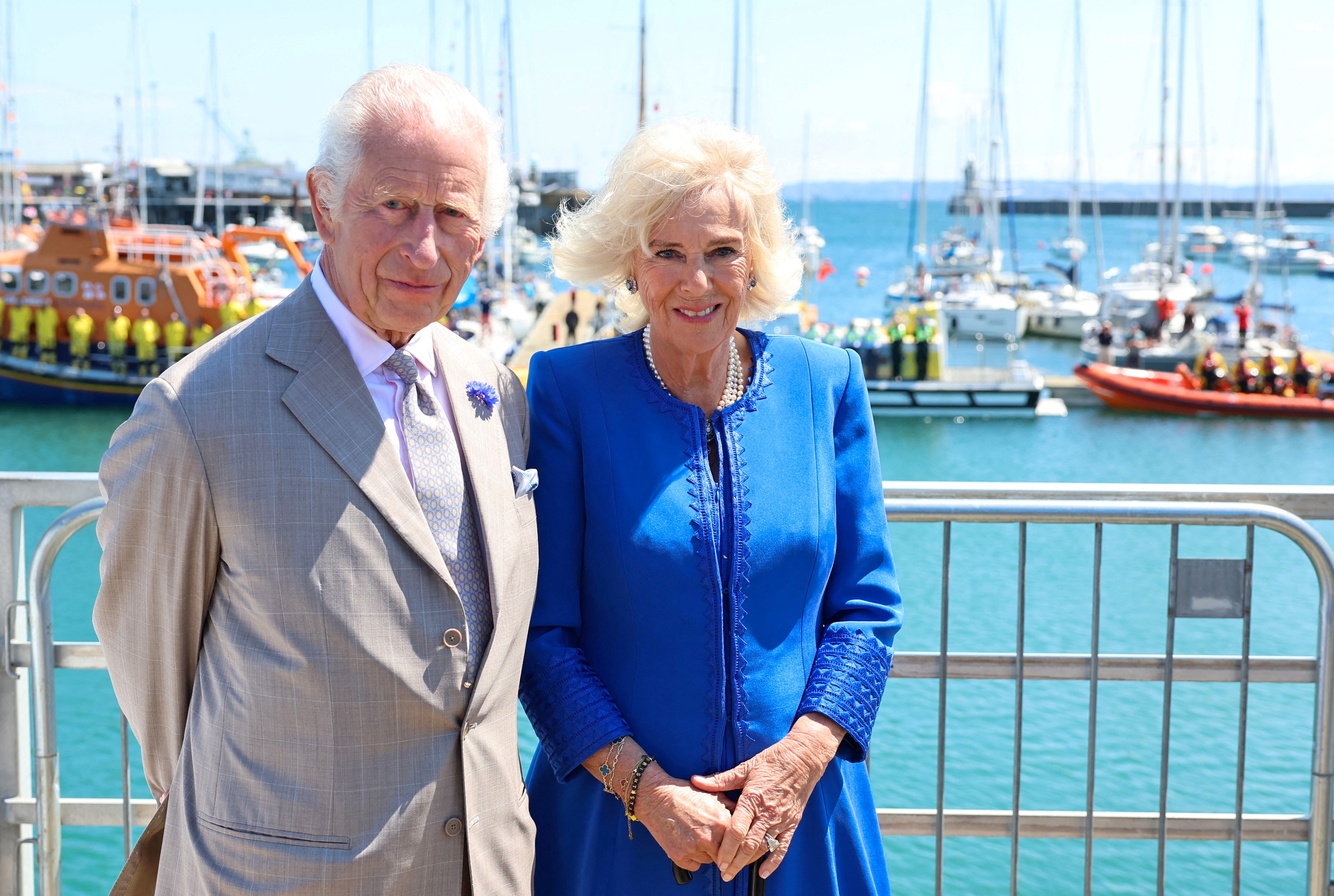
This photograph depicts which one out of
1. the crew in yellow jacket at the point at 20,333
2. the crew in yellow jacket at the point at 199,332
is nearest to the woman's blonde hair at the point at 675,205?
the crew in yellow jacket at the point at 199,332

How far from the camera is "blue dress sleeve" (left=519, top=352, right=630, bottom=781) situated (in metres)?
1.83

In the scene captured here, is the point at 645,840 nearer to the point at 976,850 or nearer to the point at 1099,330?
the point at 976,850

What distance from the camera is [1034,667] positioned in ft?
8.13

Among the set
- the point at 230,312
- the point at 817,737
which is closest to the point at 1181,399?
the point at 230,312

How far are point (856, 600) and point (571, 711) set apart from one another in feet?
1.75

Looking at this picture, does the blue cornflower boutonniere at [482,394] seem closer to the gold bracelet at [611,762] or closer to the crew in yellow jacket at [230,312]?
the gold bracelet at [611,762]

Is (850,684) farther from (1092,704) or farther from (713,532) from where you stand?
(1092,704)

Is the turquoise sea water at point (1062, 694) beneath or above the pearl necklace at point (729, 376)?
beneath

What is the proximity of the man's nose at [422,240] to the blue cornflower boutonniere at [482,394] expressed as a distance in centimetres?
25

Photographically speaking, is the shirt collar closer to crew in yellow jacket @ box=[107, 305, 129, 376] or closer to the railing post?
the railing post

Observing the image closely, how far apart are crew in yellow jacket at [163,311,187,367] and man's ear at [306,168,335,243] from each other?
82.6 feet

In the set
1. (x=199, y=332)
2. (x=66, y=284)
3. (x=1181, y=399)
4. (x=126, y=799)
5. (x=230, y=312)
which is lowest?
(x=1181, y=399)

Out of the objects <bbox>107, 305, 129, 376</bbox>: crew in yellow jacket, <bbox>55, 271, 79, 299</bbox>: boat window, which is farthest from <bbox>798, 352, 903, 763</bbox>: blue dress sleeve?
<bbox>55, 271, 79, 299</bbox>: boat window

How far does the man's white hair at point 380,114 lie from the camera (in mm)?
1559
